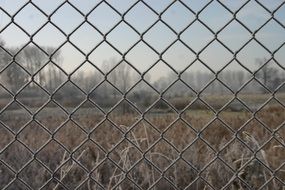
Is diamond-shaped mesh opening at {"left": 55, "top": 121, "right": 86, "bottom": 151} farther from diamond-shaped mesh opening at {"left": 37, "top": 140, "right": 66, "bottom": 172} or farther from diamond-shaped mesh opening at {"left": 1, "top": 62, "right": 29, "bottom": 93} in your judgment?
diamond-shaped mesh opening at {"left": 1, "top": 62, "right": 29, "bottom": 93}

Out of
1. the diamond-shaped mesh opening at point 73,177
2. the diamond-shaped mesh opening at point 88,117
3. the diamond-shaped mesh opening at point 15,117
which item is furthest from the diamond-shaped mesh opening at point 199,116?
the diamond-shaped mesh opening at point 73,177

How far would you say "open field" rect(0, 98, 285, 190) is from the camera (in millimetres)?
2537

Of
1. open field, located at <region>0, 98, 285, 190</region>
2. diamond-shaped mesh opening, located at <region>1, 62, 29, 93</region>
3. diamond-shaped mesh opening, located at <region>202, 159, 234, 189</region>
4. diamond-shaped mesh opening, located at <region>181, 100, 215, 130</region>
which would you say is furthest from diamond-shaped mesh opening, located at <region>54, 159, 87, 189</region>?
diamond-shaped mesh opening, located at <region>181, 100, 215, 130</region>

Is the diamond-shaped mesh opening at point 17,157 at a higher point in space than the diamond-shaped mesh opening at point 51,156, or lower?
higher

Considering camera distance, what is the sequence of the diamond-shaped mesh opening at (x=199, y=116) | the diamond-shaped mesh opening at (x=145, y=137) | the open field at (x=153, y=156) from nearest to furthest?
the open field at (x=153, y=156), the diamond-shaped mesh opening at (x=145, y=137), the diamond-shaped mesh opening at (x=199, y=116)

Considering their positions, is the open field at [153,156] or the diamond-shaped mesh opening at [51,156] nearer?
the open field at [153,156]

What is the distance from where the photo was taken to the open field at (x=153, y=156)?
8.32 ft

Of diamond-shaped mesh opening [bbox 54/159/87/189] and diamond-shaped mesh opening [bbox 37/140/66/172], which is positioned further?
diamond-shaped mesh opening [bbox 37/140/66/172]

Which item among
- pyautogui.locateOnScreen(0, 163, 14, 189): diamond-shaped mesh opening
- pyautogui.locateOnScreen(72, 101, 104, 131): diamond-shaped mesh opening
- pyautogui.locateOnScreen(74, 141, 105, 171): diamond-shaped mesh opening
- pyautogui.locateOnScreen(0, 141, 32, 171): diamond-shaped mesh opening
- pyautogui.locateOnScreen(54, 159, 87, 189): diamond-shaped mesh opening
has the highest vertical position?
pyautogui.locateOnScreen(72, 101, 104, 131): diamond-shaped mesh opening

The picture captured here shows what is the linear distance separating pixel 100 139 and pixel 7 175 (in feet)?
6.35

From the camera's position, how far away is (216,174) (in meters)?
4.28

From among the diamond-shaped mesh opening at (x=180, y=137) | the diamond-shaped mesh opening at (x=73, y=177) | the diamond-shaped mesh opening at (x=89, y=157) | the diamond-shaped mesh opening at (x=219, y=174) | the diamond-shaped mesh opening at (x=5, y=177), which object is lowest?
the diamond-shaped mesh opening at (x=219, y=174)

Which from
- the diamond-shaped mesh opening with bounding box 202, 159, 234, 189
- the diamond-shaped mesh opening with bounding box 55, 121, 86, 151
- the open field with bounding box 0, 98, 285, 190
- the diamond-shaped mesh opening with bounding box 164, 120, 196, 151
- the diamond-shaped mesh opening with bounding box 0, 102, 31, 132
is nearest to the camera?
the open field with bounding box 0, 98, 285, 190

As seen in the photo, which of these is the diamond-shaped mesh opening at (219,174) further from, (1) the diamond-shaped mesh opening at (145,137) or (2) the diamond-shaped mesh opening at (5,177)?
(2) the diamond-shaped mesh opening at (5,177)
